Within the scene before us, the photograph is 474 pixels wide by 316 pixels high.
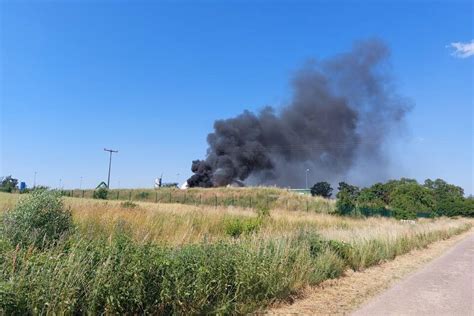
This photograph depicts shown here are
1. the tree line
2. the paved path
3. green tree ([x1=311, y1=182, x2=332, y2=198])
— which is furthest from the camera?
green tree ([x1=311, y1=182, x2=332, y2=198])

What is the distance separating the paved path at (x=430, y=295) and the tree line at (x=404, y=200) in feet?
83.6

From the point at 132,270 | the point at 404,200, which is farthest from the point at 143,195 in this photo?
the point at 132,270

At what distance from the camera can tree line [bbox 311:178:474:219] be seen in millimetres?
38562

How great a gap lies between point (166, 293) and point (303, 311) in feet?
8.59

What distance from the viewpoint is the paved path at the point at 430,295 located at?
6.56 metres

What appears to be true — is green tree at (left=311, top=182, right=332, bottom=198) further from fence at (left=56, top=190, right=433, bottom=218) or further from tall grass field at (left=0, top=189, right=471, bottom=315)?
tall grass field at (left=0, top=189, right=471, bottom=315)

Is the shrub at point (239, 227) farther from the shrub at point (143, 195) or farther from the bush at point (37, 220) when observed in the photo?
the shrub at point (143, 195)

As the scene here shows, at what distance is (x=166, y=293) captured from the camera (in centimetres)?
488

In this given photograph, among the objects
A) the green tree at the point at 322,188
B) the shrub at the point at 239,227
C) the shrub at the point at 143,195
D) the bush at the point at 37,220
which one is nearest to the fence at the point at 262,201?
the shrub at the point at 143,195

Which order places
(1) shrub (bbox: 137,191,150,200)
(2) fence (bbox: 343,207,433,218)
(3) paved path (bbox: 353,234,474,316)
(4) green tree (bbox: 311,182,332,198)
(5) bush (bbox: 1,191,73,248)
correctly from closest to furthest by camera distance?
(5) bush (bbox: 1,191,73,248), (3) paved path (bbox: 353,234,474,316), (2) fence (bbox: 343,207,433,218), (1) shrub (bbox: 137,191,150,200), (4) green tree (bbox: 311,182,332,198)

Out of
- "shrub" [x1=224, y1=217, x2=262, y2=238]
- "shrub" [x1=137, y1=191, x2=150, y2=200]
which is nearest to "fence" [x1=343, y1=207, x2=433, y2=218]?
"shrub" [x1=224, y1=217, x2=262, y2=238]

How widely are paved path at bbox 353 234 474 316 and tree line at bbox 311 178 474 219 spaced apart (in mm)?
25494

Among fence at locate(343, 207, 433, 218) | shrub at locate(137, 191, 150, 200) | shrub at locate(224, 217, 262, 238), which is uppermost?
shrub at locate(137, 191, 150, 200)

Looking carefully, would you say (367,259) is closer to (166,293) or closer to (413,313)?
(413,313)
